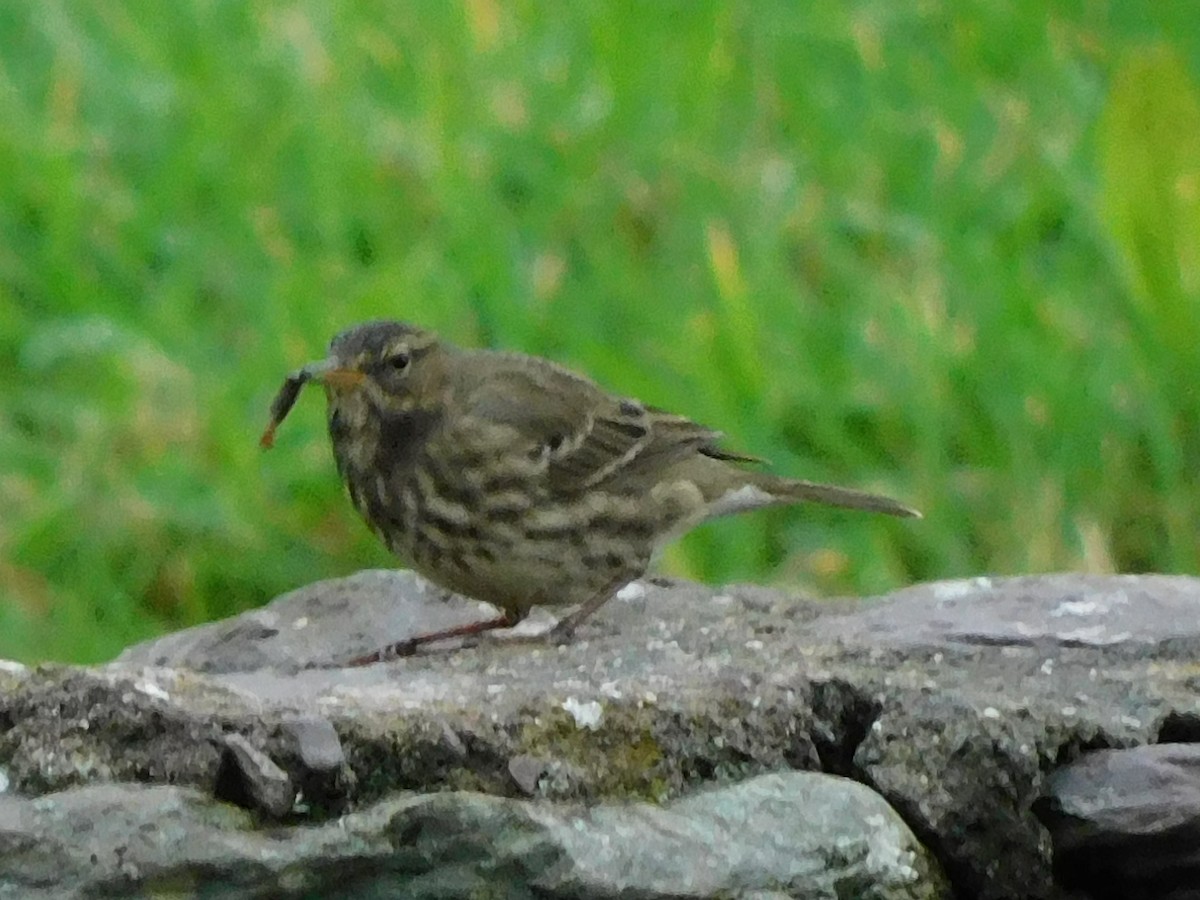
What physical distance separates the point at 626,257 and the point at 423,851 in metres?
3.48

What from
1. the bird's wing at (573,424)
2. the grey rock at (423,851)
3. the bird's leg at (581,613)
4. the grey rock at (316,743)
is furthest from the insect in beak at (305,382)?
the grey rock at (423,851)

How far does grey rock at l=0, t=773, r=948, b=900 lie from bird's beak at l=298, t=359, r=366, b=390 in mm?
1819

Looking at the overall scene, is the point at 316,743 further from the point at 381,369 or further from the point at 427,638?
the point at 381,369

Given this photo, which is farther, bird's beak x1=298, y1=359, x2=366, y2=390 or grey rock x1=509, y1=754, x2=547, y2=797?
bird's beak x1=298, y1=359, x2=366, y2=390

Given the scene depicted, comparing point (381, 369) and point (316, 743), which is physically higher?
point (381, 369)

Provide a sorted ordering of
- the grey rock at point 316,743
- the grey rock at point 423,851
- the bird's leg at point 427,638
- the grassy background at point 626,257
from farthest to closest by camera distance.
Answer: the grassy background at point 626,257 → the bird's leg at point 427,638 → the grey rock at point 316,743 → the grey rock at point 423,851

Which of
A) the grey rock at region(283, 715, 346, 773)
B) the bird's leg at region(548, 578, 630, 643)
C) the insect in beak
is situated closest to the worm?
the insect in beak

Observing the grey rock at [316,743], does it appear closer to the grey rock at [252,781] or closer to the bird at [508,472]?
the grey rock at [252,781]

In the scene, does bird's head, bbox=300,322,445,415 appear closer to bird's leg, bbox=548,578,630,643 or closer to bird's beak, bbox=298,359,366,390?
bird's beak, bbox=298,359,366,390

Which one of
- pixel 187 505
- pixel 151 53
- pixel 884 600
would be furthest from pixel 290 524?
pixel 151 53

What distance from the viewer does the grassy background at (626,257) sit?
4887 mm

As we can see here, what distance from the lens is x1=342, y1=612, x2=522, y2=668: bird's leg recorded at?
11.8 feet

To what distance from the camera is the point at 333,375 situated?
4188mm

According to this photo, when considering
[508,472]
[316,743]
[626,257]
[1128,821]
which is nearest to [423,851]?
[316,743]
